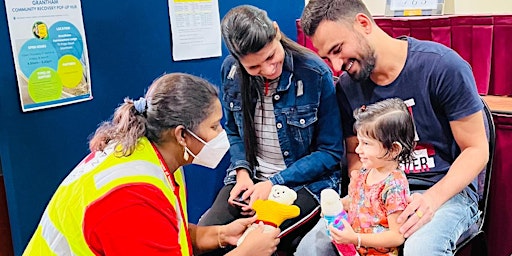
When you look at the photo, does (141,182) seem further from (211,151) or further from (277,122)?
(277,122)

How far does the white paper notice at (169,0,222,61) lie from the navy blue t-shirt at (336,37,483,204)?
0.92 meters

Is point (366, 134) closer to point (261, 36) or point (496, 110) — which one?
point (261, 36)

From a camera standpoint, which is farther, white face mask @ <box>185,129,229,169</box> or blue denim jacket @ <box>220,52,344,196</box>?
blue denim jacket @ <box>220,52,344,196</box>

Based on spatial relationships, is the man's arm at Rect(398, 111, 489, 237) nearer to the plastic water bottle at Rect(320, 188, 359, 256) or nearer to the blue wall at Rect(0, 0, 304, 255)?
the plastic water bottle at Rect(320, 188, 359, 256)

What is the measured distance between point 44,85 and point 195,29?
708 mm

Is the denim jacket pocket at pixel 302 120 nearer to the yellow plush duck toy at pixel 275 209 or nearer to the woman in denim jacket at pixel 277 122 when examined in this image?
the woman in denim jacket at pixel 277 122

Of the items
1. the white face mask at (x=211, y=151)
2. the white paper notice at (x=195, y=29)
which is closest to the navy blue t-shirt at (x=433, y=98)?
the white face mask at (x=211, y=151)

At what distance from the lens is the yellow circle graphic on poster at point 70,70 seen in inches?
73.4

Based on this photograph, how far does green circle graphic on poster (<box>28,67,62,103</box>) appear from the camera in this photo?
1.79 meters

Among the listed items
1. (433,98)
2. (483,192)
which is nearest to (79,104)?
(433,98)

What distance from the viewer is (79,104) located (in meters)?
1.94

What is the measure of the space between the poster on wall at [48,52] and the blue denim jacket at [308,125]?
591mm

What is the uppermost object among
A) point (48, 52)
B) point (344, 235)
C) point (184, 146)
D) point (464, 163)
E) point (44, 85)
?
point (48, 52)

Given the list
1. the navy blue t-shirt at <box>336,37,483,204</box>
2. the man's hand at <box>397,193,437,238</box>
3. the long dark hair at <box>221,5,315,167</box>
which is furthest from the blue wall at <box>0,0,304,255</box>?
the man's hand at <box>397,193,437,238</box>
